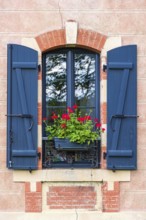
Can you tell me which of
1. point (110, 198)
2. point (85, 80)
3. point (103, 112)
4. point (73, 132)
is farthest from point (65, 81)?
point (110, 198)

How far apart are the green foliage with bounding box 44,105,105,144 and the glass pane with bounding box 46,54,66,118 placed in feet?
1.08

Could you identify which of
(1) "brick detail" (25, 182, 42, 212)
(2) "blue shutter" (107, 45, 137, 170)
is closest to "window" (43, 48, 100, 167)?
(2) "blue shutter" (107, 45, 137, 170)

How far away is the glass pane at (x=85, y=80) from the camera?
267 inches

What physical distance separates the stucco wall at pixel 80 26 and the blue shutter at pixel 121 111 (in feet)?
0.42

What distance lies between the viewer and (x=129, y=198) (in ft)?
21.5

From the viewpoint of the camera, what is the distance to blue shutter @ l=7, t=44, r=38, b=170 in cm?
646

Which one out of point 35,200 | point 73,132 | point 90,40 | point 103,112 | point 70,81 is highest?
point 90,40

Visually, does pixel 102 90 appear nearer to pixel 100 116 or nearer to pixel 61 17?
pixel 100 116

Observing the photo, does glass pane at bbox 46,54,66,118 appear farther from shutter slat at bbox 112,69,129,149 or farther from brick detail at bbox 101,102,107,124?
shutter slat at bbox 112,69,129,149

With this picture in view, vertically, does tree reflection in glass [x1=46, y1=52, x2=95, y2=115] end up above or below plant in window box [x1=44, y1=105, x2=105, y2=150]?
above

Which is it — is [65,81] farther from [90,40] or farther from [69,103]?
[90,40]

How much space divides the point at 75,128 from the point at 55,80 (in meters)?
0.82

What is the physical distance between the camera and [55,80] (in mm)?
6777

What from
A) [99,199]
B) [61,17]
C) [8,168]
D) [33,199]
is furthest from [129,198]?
[61,17]
